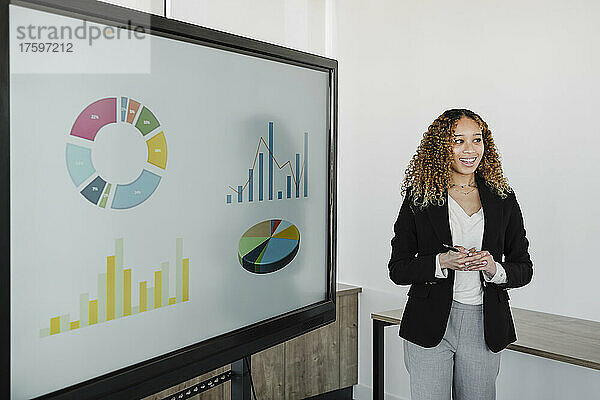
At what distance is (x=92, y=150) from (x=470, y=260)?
1.39 meters

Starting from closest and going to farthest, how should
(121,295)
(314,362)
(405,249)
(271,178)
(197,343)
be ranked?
(121,295) < (197,343) < (271,178) < (405,249) < (314,362)

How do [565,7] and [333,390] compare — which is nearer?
[565,7]

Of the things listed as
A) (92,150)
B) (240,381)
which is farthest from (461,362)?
(92,150)

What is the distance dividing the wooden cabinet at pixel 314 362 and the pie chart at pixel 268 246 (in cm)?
153

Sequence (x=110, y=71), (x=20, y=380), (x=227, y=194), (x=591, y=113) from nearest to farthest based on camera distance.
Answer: (x=20, y=380), (x=110, y=71), (x=227, y=194), (x=591, y=113)

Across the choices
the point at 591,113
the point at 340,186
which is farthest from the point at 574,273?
the point at 340,186

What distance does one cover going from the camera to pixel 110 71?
3.68ft

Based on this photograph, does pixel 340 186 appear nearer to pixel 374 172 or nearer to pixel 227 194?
pixel 374 172

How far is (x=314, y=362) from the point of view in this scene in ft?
11.4

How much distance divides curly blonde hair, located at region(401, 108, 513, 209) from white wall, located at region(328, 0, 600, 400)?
2.28ft

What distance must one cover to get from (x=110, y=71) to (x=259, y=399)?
2.37 meters

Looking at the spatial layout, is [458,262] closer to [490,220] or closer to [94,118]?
[490,220]

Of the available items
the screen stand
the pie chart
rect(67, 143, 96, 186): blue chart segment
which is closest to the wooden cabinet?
the screen stand

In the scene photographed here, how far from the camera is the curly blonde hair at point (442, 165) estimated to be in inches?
89.1
